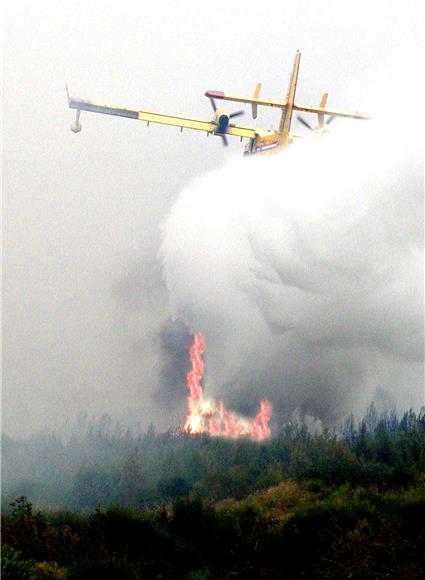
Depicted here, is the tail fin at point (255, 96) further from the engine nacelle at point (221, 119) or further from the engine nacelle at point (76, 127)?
the engine nacelle at point (76, 127)

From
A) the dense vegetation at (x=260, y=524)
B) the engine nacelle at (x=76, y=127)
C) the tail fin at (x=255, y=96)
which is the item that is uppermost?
the tail fin at (x=255, y=96)

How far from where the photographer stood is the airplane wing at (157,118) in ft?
207

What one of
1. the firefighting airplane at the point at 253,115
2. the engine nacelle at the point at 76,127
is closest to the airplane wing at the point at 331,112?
the firefighting airplane at the point at 253,115

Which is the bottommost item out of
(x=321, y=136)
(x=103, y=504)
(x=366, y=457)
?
(x=103, y=504)

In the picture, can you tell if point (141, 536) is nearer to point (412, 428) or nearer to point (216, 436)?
point (412, 428)

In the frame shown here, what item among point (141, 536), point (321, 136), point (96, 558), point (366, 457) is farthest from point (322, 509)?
point (321, 136)

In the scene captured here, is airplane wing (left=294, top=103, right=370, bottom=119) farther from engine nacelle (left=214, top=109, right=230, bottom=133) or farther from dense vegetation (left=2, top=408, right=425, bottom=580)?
dense vegetation (left=2, top=408, right=425, bottom=580)

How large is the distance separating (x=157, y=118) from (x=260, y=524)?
44.1 metres

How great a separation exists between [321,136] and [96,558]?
45.6m

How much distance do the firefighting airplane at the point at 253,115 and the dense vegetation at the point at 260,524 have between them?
25726 millimetres

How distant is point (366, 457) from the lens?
4659cm

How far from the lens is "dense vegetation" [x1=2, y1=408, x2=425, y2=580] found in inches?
985

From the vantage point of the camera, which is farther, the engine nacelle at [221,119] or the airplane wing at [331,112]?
the airplane wing at [331,112]

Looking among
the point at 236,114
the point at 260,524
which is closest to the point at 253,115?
the point at 236,114
